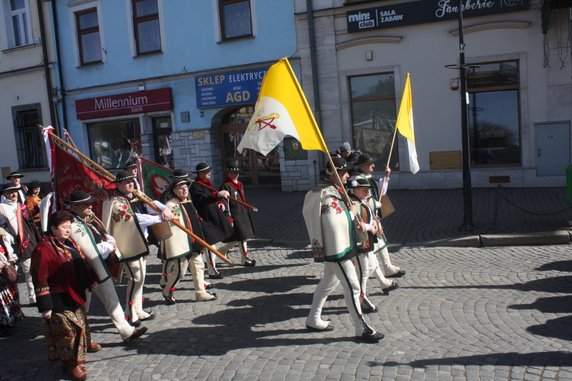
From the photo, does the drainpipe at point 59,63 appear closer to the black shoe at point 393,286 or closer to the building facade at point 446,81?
the building facade at point 446,81

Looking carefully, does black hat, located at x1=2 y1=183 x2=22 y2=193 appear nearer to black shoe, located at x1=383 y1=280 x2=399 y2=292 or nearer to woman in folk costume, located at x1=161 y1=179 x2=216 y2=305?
woman in folk costume, located at x1=161 y1=179 x2=216 y2=305

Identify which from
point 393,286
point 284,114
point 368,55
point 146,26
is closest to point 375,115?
point 368,55

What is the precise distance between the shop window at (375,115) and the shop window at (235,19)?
368 cm

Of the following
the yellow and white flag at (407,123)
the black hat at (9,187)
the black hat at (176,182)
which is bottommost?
the black hat at (176,182)

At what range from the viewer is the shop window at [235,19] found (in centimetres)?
1659

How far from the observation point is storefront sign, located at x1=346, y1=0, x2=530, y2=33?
13.6m

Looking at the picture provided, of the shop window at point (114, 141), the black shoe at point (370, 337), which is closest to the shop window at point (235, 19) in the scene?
the shop window at point (114, 141)

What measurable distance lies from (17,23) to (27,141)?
4327 mm

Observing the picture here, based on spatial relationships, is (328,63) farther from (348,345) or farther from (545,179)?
(348,345)

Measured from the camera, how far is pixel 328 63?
15445 millimetres

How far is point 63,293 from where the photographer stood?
16.0 feet

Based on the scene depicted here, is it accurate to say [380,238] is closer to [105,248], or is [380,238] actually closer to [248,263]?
[248,263]

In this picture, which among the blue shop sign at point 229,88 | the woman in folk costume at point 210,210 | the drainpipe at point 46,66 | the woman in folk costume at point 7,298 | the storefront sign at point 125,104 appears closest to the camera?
the woman in folk costume at point 7,298

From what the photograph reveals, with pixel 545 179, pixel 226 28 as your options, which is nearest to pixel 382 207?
pixel 545 179
